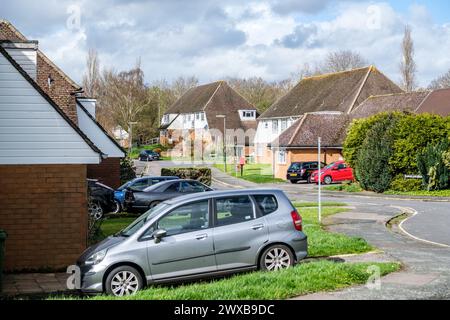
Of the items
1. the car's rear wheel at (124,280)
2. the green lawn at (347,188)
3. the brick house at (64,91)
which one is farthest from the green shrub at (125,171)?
the car's rear wheel at (124,280)

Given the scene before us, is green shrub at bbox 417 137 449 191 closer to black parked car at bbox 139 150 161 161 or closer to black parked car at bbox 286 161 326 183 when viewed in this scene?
black parked car at bbox 286 161 326 183

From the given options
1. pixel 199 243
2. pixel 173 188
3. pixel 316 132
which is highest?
pixel 316 132

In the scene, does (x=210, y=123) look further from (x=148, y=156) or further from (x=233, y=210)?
(x=233, y=210)

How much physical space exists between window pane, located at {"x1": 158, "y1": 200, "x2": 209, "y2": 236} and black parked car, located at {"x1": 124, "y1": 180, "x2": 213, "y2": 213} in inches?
519

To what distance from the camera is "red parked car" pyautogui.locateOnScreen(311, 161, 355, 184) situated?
45000 millimetres

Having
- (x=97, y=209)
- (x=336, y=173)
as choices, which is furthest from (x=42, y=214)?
(x=336, y=173)

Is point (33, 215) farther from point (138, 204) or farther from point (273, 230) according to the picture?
point (138, 204)

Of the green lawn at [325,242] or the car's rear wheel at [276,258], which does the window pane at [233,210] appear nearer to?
the car's rear wheel at [276,258]

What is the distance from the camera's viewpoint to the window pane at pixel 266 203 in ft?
38.7

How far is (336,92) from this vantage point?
61781 millimetres

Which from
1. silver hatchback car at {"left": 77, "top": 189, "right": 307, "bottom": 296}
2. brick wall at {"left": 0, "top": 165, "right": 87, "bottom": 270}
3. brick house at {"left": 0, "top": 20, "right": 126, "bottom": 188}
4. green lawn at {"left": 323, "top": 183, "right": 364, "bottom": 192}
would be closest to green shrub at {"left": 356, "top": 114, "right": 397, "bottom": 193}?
green lawn at {"left": 323, "top": 183, "right": 364, "bottom": 192}

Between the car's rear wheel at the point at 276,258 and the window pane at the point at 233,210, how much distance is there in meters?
Result: 0.70

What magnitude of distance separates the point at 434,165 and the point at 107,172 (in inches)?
689
